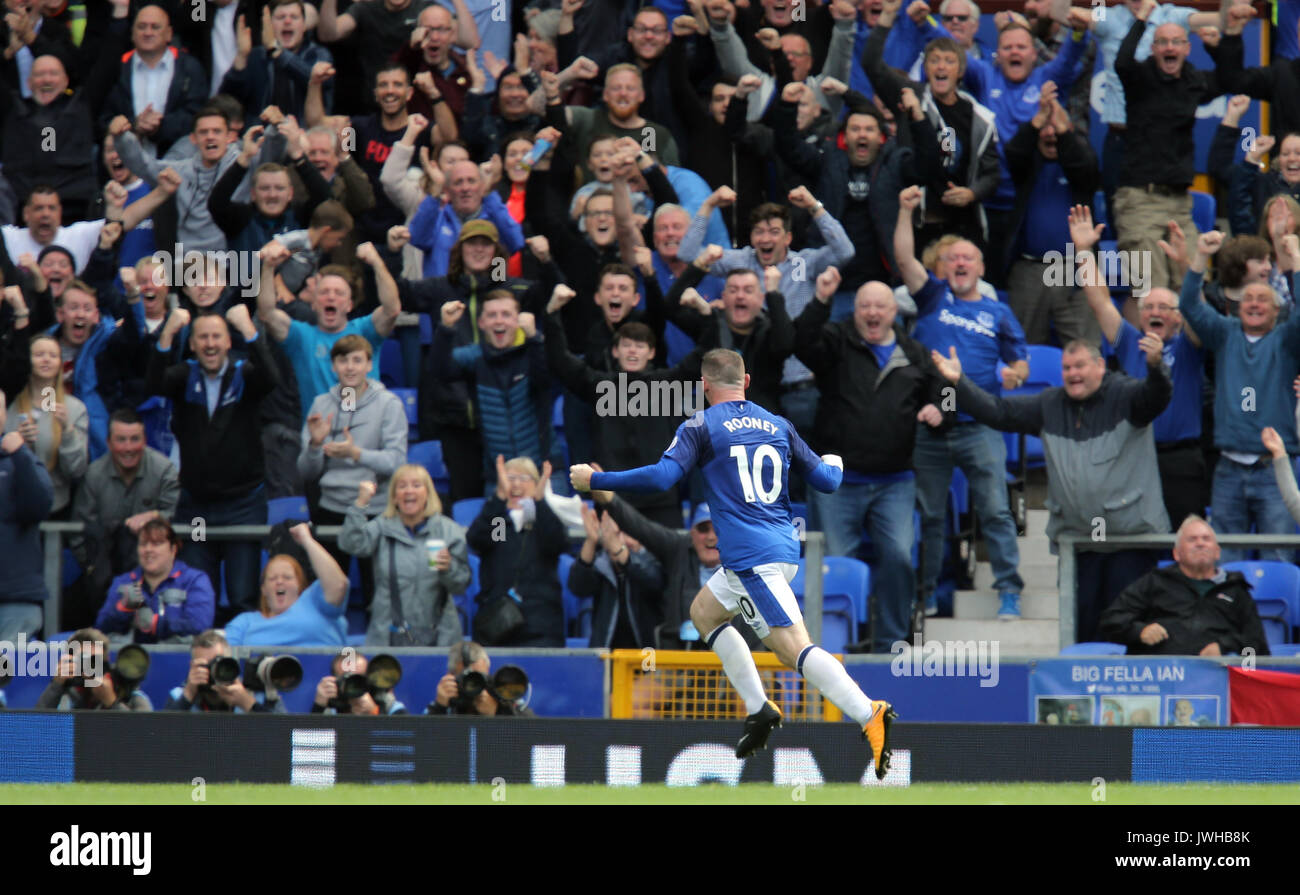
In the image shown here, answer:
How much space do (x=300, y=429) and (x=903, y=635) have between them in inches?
174

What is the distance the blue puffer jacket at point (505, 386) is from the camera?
512 inches

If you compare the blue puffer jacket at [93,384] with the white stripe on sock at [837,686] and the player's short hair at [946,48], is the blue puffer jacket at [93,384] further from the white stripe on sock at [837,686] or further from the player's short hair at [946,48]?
the white stripe on sock at [837,686]

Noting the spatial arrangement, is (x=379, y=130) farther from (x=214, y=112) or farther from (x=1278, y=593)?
(x=1278, y=593)

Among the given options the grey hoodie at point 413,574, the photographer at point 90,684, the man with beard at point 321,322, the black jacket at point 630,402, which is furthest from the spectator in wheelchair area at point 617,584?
the photographer at point 90,684

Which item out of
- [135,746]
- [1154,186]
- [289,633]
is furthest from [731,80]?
[135,746]

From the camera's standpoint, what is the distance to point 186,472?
13055mm

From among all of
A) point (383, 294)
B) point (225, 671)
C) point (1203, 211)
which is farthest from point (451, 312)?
point (1203, 211)

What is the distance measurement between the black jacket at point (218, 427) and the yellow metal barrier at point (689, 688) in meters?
3.16

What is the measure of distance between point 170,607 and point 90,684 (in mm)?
1145

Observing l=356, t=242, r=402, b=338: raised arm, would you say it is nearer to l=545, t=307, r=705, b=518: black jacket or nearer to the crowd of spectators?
the crowd of spectators

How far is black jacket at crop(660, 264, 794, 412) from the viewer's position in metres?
Answer: 12.5

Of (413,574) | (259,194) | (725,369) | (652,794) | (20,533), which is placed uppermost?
(259,194)

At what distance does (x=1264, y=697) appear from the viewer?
11.3 metres

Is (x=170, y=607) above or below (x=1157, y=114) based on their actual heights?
below
